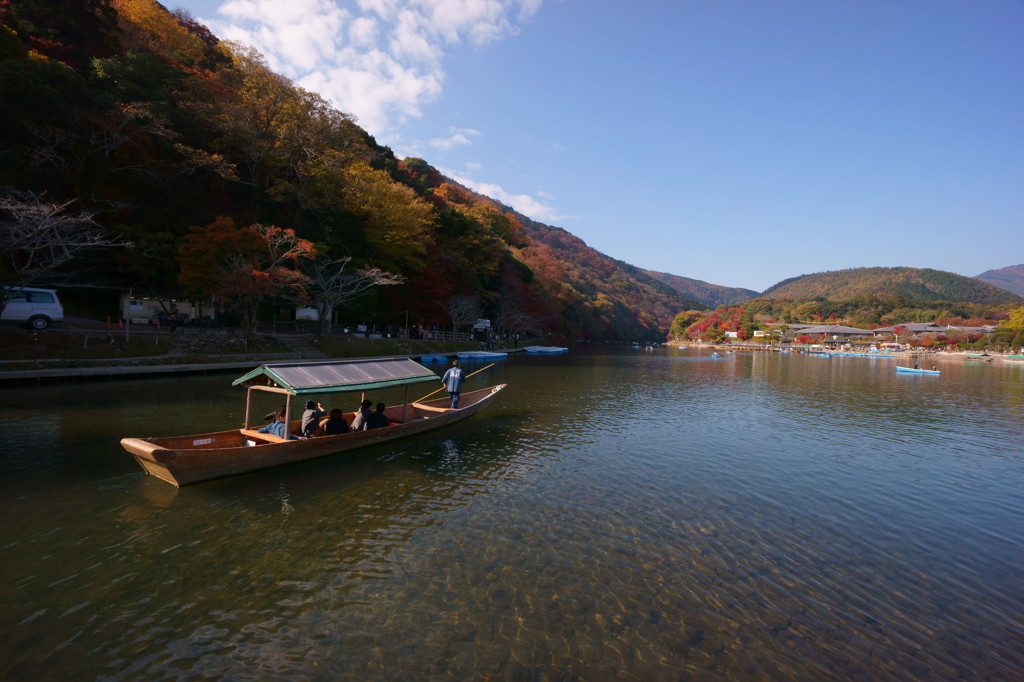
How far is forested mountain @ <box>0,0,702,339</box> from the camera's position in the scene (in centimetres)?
2758

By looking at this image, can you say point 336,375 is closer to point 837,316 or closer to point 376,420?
point 376,420

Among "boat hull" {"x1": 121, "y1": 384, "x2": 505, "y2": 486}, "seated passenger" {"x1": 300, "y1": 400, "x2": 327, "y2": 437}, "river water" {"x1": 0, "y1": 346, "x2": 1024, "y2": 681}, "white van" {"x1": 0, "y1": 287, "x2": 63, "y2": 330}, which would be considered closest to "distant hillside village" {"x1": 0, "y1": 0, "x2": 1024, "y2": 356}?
"white van" {"x1": 0, "y1": 287, "x2": 63, "y2": 330}

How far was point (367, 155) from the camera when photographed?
52.6 m

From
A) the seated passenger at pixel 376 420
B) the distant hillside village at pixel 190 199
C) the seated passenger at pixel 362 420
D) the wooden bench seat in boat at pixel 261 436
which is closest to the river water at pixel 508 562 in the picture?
the seated passenger at pixel 376 420

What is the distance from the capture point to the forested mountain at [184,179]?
27578 millimetres

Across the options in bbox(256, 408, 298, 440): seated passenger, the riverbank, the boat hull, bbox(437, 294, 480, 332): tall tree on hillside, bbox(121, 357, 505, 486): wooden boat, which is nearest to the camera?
the boat hull

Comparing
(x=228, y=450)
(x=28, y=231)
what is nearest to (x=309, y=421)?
(x=228, y=450)

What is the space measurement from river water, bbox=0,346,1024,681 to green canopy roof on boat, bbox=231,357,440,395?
2.19m

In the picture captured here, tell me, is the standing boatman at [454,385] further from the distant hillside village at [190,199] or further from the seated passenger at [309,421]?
the distant hillside village at [190,199]

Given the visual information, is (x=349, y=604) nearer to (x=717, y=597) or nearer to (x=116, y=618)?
(x=116, y=618)

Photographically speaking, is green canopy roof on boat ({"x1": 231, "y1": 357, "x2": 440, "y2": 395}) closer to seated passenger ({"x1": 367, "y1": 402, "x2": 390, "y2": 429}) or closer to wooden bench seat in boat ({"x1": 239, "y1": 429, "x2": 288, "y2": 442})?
seated passenger ({"x1": 367, "y1": 402, "x2": 390, "y2": 429})

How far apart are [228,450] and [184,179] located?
118 feet

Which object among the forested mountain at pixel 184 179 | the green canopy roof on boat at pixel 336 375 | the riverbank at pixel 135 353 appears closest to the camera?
the green canopy roof on boat at pixel 336 375

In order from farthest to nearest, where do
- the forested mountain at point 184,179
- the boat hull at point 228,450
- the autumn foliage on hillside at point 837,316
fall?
the autumn foliage on hillside at point 837,316
the forested mountain at point 184,179
the boat hull at point 228,450
